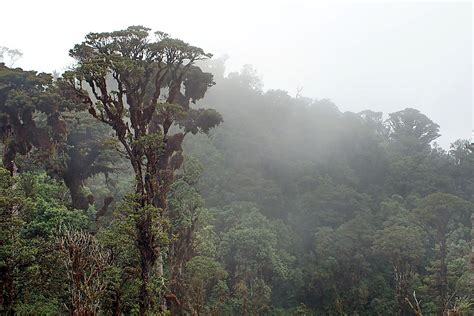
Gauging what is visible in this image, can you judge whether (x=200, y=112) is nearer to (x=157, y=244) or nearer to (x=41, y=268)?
(x=157, y=244)

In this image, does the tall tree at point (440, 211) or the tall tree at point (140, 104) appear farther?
the tall tree at point (440, 211)

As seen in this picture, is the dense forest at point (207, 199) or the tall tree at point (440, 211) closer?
the dense forest at point (207, 199)

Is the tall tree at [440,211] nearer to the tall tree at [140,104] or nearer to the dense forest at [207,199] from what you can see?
the dense forest at [207,199]

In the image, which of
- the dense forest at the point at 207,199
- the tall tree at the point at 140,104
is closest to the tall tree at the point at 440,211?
the dense forest at the point at 207,199

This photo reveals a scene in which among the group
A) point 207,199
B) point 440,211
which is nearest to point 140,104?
point 207,199

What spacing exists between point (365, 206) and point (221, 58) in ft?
86.1

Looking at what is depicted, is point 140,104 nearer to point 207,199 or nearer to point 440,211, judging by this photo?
point 207,199

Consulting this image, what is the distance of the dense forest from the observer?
1055 cm

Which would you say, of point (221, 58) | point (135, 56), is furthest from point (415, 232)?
point (221, 58)

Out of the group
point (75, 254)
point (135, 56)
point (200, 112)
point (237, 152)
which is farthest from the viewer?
point (237, 152)

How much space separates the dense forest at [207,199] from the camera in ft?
34.6

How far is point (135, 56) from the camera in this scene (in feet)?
36.9

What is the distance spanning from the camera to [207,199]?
91.0 ft

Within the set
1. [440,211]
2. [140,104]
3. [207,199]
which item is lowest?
[207,199]
